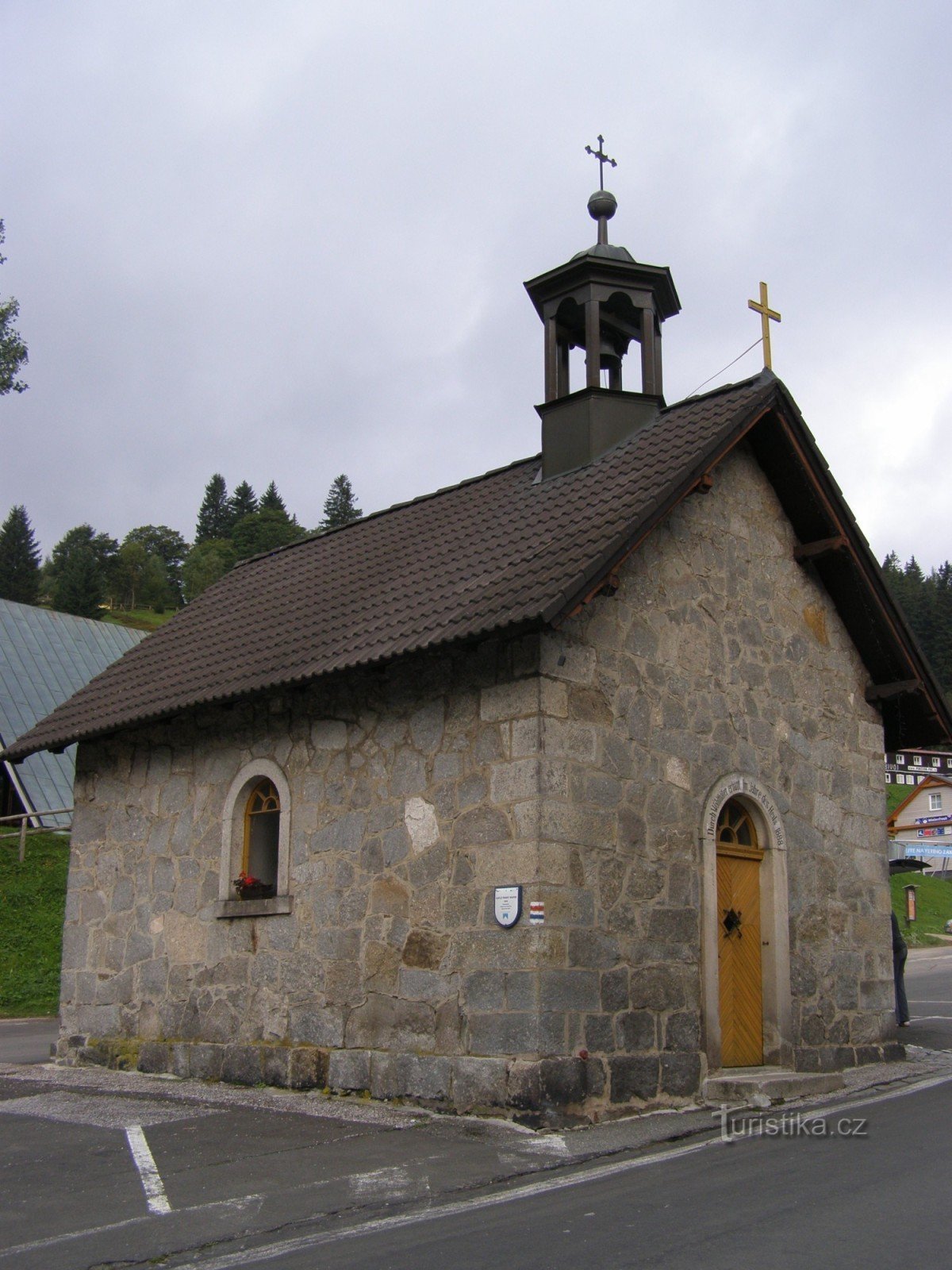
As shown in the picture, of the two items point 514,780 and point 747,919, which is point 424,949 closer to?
point 514,780

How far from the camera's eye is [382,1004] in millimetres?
9922

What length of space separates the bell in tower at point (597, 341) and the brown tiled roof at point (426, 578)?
1.87 ft

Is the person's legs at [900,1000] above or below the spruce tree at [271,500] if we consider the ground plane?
below

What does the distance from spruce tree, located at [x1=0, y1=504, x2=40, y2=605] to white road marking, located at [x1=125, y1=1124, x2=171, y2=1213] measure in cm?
7189

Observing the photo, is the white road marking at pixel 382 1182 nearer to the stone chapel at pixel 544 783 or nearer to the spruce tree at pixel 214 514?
the stone chapel at pixel 544 783

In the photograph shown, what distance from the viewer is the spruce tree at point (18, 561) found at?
258 feet

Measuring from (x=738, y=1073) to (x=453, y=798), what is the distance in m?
3.25

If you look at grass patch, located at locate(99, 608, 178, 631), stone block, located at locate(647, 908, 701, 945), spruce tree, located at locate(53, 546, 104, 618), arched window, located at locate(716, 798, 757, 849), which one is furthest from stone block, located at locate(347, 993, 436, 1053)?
grass patch, located at locate(99, 608, 178, 631)

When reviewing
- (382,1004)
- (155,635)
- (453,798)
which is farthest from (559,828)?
(155,635)

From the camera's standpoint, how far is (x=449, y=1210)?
6461 millimetres

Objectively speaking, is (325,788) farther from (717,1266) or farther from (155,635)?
(717,1266)

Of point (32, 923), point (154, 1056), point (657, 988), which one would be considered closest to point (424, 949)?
point (657, 988)

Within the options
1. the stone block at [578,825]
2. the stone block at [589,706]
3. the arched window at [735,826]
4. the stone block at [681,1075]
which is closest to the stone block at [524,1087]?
the stone block at [681,1075]

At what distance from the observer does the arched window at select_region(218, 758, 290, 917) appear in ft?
37.7
